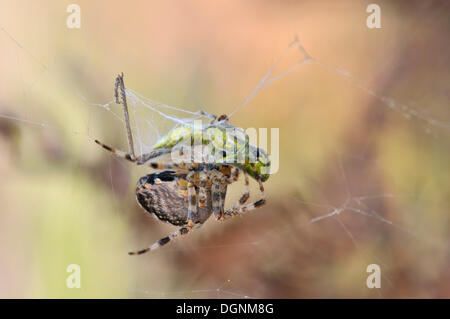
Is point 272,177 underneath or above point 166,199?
above

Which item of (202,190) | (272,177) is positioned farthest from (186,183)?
(272,177)

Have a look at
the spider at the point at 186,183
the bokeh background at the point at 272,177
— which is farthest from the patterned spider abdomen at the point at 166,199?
the bokeh background at the point at 272,177

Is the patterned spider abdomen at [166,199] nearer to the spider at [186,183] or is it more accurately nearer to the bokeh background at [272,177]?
the spider at [186,183]

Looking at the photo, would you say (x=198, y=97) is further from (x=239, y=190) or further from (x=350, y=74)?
(x=350, y=74)

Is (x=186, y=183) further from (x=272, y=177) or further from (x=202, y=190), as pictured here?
(x=272, y=177)

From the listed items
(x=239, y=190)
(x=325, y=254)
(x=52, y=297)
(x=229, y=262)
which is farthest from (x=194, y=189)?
(x=52, y=297)

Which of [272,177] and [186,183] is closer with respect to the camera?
[186,183]
